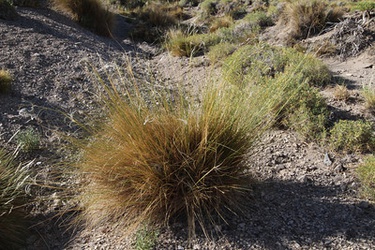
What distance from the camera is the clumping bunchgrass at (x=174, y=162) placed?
267 centimetres

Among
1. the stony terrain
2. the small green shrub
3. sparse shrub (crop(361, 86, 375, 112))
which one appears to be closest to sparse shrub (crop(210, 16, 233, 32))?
the small green shrub

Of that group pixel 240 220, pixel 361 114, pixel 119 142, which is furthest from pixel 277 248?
pixel 361 114

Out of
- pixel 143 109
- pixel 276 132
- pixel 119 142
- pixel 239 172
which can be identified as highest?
pixel 143 109

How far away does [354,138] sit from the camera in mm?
3641

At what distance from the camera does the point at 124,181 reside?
2.72m

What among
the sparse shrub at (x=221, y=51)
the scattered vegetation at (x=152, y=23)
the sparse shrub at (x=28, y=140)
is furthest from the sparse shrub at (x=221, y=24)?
the sparse shrub at (x=28, y=140)

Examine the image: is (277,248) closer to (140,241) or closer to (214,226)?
(214,226)

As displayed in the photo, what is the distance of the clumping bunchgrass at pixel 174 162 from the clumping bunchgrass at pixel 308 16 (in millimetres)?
5159

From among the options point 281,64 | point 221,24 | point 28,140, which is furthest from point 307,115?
point 221,24

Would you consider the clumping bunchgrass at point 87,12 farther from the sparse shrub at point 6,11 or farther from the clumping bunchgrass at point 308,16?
the clumping bunchgrass at point 308,16

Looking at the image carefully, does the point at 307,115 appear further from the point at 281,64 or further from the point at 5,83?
the point at 5,83

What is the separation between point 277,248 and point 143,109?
1349mm

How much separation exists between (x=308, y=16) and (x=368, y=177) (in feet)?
17.0

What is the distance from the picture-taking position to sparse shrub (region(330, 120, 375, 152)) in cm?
365
